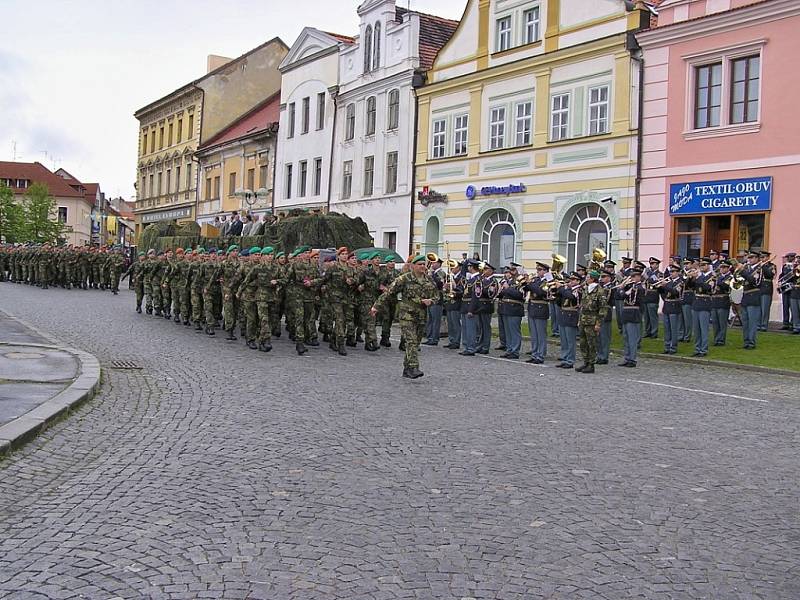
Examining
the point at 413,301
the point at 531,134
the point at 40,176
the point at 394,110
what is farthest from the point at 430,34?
the point at 40,176

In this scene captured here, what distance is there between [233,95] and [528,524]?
56.0 meters

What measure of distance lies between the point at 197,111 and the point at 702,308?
4670 centimetres

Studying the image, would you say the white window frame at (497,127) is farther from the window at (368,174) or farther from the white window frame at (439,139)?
the window at (368,174)

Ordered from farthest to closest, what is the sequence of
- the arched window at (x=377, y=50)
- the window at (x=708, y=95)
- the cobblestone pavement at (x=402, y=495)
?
the arched window at (x=377, y=50) < the window at (x=708, y=95) < the cobblestone pavement at (x=402, y=495)

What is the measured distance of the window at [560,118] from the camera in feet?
97.8

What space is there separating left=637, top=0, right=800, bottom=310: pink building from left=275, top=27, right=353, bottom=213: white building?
19385mm

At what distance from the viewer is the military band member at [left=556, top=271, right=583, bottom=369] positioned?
1683 centimetres

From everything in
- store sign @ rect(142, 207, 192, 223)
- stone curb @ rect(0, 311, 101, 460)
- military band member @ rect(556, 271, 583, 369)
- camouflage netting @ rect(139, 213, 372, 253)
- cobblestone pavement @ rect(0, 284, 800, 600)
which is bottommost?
cobblestone pavement @ rect(0, 284, 800, 600)

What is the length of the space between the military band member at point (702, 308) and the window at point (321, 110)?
28.3 m

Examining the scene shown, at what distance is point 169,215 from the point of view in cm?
6419

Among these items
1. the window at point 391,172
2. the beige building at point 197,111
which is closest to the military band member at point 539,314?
the window at point 391,172

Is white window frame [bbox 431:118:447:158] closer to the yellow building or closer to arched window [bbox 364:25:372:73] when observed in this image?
the yellow building

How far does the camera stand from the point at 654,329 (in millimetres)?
21172

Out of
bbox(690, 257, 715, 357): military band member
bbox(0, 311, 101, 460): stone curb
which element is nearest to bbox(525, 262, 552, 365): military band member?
bbox(690, 257, 715, 357): military band member
